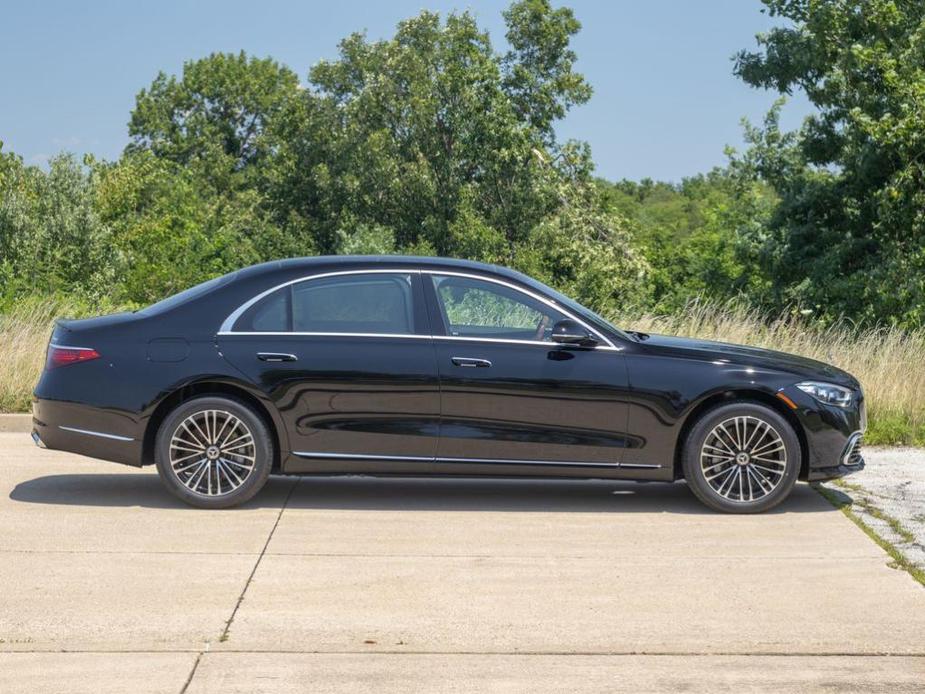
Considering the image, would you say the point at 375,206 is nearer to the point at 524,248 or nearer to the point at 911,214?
the point at 524,248

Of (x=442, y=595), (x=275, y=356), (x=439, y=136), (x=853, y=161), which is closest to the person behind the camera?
(x=442, y=595)

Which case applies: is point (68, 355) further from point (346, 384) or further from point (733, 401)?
point (733, 401)

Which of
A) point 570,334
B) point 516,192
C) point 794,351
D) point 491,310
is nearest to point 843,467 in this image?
point 570,334

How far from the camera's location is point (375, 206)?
4775 centimetres

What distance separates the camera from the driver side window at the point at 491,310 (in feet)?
29.1

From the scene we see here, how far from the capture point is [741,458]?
8.83 m

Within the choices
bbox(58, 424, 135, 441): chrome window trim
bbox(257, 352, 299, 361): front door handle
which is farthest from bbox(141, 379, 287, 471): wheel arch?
bbox(257, 352, 299, 361): front door handle

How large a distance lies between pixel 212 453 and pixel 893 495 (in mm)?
4635

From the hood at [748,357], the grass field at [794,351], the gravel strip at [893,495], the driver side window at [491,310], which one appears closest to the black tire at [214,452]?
the driver side window at [491,310]

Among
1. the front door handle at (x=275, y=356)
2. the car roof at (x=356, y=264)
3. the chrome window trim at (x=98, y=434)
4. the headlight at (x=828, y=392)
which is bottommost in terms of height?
the chrome window trim at (x=98, y=434)

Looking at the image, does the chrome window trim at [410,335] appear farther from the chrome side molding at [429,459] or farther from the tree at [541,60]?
the tree at [541,60]

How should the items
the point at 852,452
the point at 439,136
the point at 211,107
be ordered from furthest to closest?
the point at 211,107 < the point at 439,136 < the point at 852,452

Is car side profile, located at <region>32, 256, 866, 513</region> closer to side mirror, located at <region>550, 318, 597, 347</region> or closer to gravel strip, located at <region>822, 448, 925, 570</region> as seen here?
side mirror, located at <region>550, 318, 597, 347</region>

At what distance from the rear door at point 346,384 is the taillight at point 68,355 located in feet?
2.78
